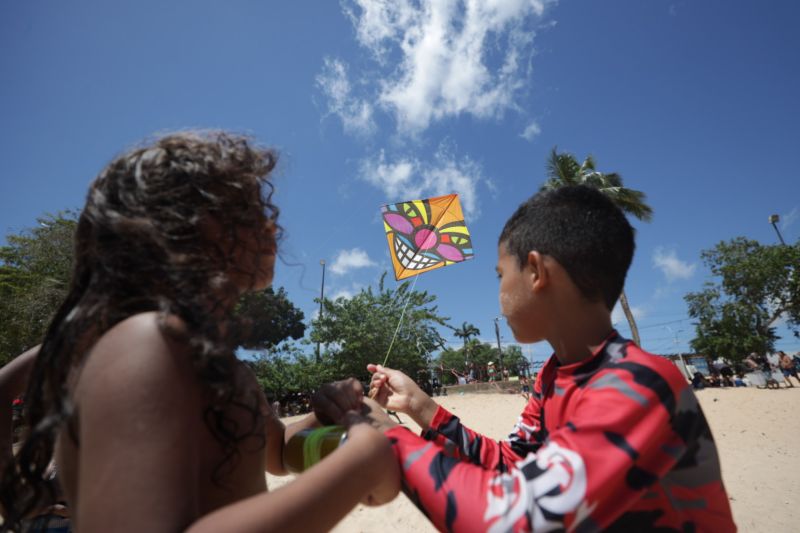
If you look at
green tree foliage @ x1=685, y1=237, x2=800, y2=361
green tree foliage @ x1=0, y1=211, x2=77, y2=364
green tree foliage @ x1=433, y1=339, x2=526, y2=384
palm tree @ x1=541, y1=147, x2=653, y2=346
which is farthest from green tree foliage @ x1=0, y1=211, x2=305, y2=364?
green tree foliage @ x1=433, y1=339, x2=526, y2=384

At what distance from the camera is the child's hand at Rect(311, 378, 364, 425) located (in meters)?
1.27

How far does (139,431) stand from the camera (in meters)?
0.72

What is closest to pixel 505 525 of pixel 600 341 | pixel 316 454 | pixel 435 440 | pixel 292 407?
pixel 316 454

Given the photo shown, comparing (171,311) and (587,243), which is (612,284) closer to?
(587,243)

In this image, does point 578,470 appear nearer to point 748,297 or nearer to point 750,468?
point 750,468

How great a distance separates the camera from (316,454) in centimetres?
117

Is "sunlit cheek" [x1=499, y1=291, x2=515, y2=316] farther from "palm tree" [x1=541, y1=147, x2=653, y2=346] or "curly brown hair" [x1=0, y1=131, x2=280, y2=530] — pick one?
"palm tree" [x1=541, y1=147, x2=653, y2=346]

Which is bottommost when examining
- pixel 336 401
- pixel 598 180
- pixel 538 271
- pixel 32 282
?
pixel 336 401

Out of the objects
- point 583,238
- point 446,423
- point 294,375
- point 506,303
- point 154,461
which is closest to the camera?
point 154,461

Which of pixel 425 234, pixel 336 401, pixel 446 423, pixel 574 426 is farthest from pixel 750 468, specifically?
pixel 336 401

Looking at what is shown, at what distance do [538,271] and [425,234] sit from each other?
441cm

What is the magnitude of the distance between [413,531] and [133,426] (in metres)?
4.60

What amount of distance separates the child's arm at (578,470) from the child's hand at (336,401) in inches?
8.4

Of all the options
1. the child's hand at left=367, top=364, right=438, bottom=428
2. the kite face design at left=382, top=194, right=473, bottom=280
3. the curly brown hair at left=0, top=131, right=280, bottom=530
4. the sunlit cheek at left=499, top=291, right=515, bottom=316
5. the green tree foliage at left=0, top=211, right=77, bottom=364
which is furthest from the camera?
the green tree foliage at left=0, top=211, right=77, bottom=364
